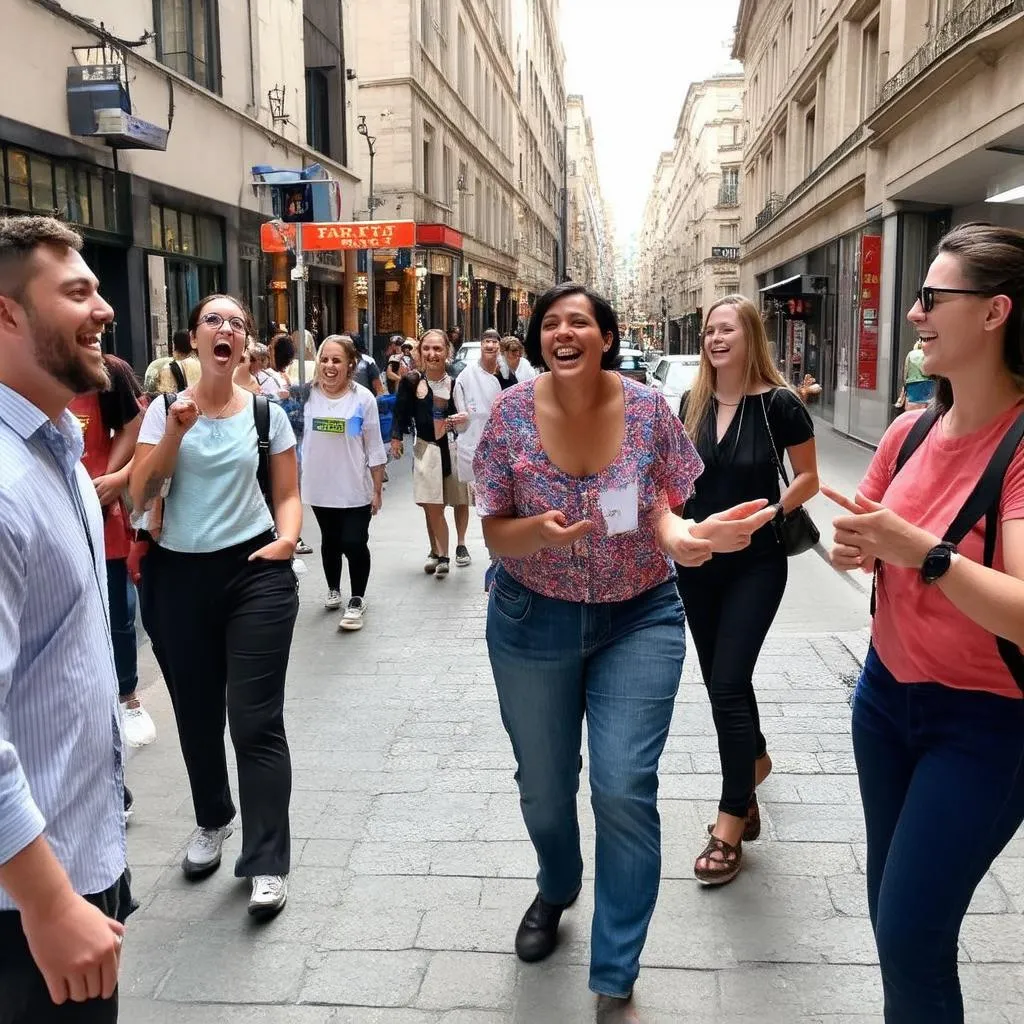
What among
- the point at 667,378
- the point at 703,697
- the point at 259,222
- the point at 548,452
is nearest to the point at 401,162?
the point at 259,222

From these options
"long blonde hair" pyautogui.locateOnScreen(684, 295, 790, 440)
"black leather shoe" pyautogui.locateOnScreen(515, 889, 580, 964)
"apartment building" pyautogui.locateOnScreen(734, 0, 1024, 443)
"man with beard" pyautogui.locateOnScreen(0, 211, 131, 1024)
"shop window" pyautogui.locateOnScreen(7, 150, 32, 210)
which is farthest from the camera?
"apartment building" pyautogui.locateOnScreen(734, 0, 1024, 443)

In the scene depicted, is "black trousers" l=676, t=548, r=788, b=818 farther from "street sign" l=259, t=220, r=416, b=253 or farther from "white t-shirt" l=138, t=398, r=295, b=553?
"street sign" l=259, t=220, r=416, b=253

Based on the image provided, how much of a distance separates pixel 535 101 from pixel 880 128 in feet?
168

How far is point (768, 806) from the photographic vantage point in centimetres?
429

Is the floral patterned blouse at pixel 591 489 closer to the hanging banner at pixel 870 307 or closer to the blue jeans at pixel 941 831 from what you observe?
the blue jeans at pixel 941 831

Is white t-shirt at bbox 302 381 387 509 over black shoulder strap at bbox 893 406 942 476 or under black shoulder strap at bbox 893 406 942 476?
under

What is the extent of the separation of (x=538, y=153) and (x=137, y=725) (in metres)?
65.7

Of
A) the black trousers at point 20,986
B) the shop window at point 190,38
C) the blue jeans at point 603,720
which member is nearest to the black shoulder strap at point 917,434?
the blue jeans at point 603,720

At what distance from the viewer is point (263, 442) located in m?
3.87

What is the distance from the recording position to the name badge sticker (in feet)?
9.36

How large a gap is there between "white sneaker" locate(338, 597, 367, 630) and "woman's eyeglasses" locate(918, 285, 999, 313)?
5336mm

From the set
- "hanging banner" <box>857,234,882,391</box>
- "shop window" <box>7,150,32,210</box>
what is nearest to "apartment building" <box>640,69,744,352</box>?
"hanging banner" <box>857,234,882,391</box>

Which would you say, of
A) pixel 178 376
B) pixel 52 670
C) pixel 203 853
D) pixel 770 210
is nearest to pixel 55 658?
pixel 52 670

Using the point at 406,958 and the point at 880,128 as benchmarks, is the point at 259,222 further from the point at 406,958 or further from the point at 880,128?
the point at 406,958
